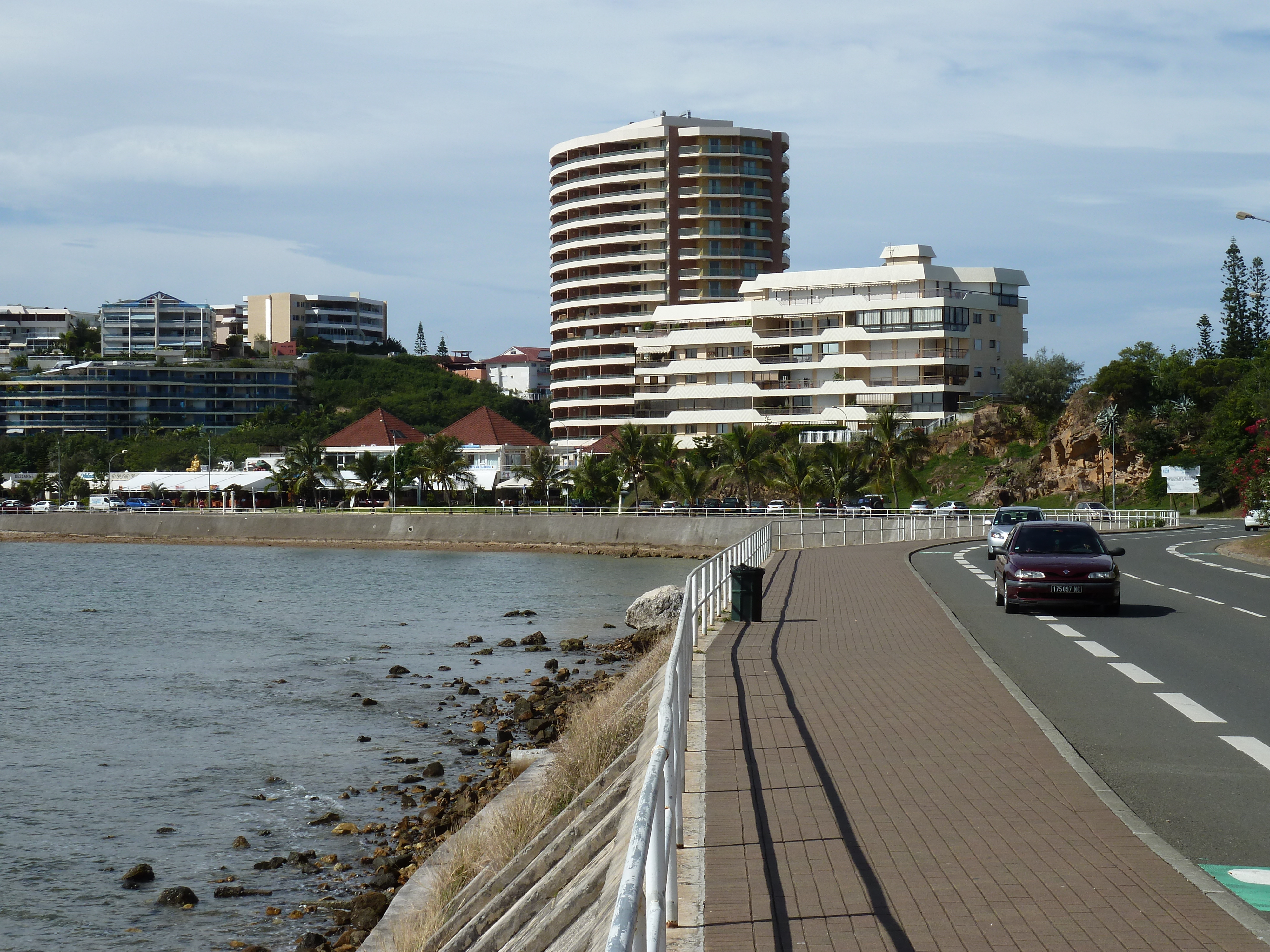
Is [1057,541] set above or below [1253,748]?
above

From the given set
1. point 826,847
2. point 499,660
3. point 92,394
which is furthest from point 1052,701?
point 92,394

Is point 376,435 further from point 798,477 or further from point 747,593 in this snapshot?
point 747,593

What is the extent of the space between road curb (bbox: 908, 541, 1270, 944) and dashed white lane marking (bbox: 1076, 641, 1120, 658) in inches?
114

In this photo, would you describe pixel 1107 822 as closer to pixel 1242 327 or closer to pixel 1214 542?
pixel 1214 542

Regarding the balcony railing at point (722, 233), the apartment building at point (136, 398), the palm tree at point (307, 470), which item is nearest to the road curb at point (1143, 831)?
the palm tree at point (307, 470)

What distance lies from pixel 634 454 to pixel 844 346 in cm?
2331

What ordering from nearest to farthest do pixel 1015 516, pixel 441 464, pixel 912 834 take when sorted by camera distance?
pixel 912 834, pixel 1015 516, pixel 441 464

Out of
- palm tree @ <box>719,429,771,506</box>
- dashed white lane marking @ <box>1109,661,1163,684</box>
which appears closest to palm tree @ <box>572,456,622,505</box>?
palm tree @ <box>719,429,771,506</box>

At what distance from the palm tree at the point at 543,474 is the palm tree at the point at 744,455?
14.9 metres

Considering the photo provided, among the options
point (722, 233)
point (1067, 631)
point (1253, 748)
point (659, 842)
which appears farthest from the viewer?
point (722, 233)

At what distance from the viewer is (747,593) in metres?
18.5

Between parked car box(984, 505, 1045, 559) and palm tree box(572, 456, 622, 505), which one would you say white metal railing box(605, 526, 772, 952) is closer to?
parked car box(984, 505, 1045, 559)

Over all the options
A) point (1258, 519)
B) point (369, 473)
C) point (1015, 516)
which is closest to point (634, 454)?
point (369, 473)

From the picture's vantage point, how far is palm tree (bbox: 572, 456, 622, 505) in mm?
87375
